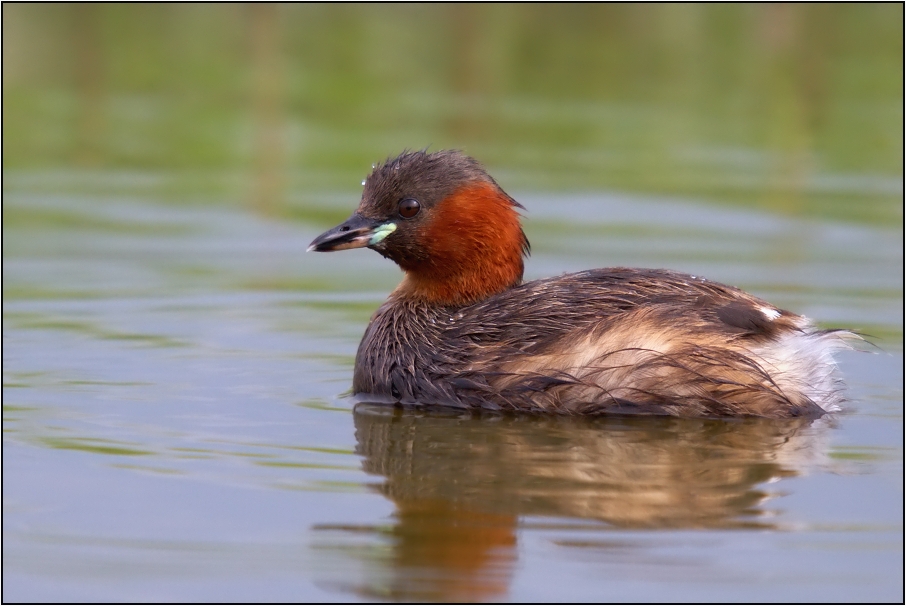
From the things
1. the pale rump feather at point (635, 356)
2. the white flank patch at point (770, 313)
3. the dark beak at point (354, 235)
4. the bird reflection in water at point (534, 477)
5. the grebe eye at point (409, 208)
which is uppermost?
the grebe eye at point (409, 208)

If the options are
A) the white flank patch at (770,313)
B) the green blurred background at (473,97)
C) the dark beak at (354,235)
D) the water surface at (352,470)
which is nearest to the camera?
the water surface at (352,470)

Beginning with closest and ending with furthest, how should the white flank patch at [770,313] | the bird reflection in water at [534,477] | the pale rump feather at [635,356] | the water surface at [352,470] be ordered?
1. the water surface at [352,470]
2. the bird reflection in water at [534,477]
3. the pale rump feather at [635,356]
4. the white flank patch at [770,313]

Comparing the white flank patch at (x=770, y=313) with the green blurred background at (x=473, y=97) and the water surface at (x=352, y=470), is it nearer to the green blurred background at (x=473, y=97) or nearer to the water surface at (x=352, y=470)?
the water surface at (x=352, y=470)

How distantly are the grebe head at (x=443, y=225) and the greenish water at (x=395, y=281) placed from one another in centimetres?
74

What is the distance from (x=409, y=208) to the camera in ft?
23.7

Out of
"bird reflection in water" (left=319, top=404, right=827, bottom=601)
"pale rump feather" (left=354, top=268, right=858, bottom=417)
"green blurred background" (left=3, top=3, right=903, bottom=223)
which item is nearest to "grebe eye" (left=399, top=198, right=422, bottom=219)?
"pale rump feather" (left=354, top=268, right=858, bottom=417)

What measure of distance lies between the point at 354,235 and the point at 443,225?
0.42 metres

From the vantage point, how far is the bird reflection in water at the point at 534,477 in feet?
15.7

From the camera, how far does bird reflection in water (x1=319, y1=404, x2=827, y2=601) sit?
A: 15.7ft

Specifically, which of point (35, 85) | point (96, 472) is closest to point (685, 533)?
point (96, 472)

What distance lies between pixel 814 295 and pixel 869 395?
2066mm

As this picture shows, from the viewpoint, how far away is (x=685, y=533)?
4984 millimetres

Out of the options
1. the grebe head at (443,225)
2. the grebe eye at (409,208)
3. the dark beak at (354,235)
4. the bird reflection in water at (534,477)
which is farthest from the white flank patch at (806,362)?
the dark beak at (354,235)

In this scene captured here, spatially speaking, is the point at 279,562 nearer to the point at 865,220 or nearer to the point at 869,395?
the point at 869,395
